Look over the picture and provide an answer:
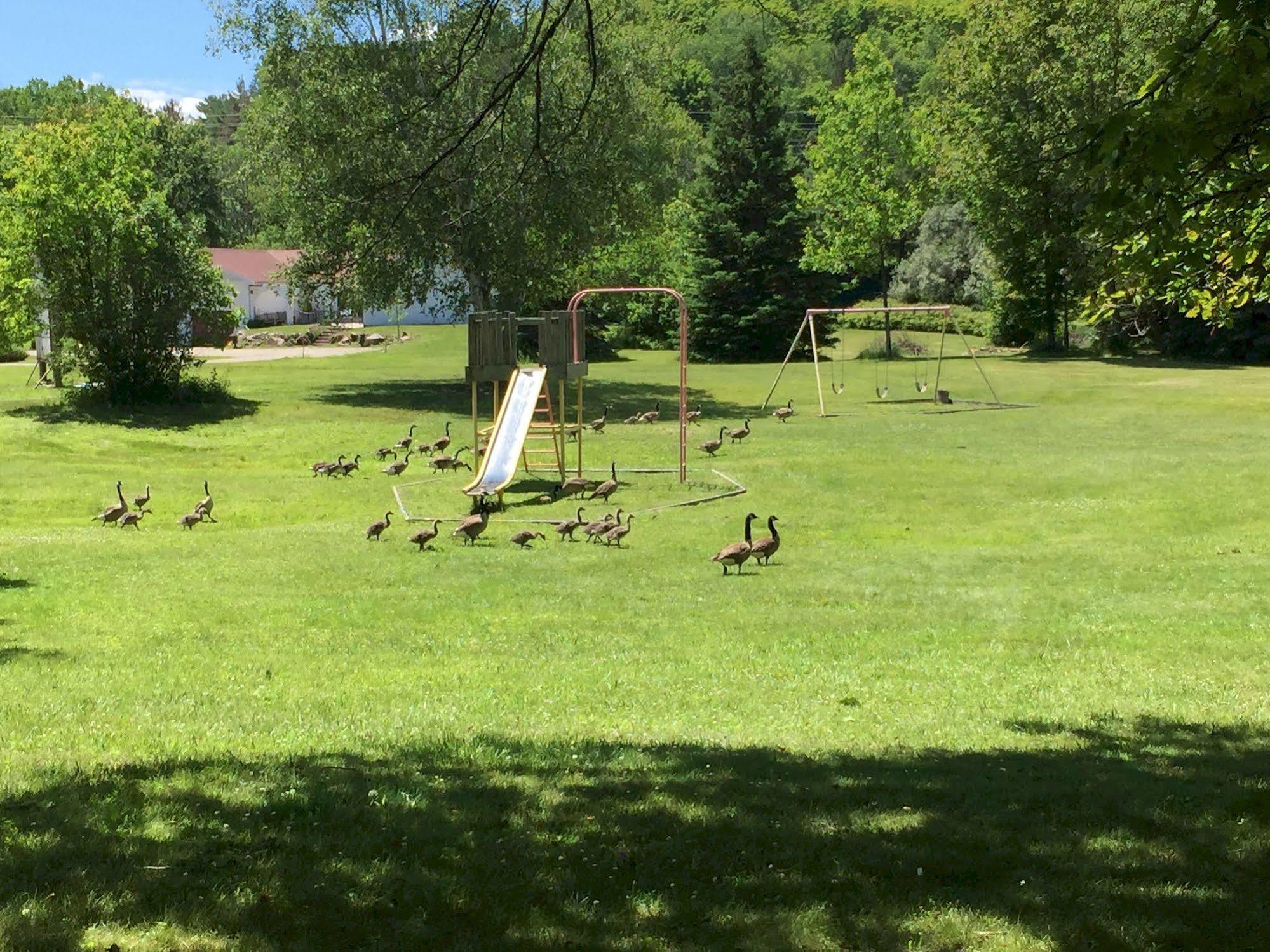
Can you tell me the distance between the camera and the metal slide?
945 inches

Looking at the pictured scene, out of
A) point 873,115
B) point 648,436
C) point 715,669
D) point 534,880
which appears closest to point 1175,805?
point 534,880

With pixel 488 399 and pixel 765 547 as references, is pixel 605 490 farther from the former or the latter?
pixel 488 399

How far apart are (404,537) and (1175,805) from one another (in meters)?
15.2

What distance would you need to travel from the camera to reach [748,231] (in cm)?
6431

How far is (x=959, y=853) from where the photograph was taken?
6.08 metres

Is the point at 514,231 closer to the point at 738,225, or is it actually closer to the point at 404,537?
the point at 404,537

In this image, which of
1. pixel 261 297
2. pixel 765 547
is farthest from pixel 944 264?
pixel 765 547

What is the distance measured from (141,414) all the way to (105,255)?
455cm

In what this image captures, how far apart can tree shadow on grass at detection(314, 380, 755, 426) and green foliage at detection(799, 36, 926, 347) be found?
21511 millimetres

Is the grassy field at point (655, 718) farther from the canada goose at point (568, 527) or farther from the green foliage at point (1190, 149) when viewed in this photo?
the green foliage at point (1190, 149)

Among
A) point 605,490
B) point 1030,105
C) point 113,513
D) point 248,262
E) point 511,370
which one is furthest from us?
point 248,262

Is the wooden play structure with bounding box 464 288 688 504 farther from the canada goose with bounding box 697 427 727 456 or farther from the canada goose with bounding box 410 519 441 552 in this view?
the canada goose with bounding box 410 519 441 552

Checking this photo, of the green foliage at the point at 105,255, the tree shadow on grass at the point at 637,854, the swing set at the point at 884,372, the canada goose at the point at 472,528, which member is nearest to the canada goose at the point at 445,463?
the canada goose at the point at 472,528

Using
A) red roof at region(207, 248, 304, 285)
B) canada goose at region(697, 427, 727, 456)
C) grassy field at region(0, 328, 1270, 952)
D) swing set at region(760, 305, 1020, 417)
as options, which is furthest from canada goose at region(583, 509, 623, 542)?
red roof at region(207, 248, 304, 285)
